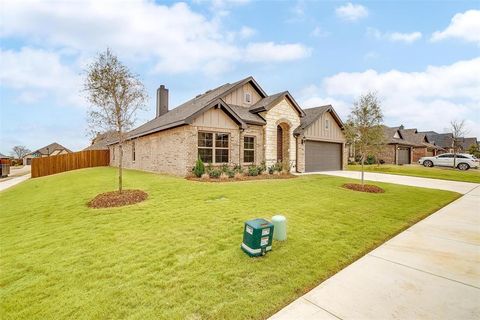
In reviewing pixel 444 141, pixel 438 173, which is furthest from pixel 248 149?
pixel 444 141

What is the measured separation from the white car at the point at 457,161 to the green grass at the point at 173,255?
28.5 m

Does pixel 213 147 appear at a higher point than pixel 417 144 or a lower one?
lower

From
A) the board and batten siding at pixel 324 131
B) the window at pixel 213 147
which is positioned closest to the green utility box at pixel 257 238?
the window at pixel 213 147

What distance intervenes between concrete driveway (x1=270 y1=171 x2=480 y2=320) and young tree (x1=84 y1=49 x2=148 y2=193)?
8191mm

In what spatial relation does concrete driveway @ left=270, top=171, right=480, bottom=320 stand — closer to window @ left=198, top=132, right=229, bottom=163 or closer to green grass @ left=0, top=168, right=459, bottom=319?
green grass @ left=0, top=168, right=459, bottom=319

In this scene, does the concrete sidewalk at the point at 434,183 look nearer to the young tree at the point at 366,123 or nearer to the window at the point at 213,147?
the young tree at the point at 366,123

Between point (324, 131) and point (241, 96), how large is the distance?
8.25m

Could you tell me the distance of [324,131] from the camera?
20266 millimetres

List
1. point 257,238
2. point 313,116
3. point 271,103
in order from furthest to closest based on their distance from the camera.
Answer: point 313,116 → point 271,103 → point 257,238

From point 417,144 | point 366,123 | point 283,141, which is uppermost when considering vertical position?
point 417,144

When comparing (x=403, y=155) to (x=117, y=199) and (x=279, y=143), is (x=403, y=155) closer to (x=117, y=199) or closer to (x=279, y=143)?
(x=279, y=143)

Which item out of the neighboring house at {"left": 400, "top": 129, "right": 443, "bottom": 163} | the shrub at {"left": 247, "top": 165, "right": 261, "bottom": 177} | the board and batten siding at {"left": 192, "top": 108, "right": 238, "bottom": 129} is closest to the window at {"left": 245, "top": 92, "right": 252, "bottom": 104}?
the board and batten siding at {"left": 192, "top": 108, "right": 238, "bottom": 129}

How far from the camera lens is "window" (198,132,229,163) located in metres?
14.1

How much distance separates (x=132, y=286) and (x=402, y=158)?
43.6 m
